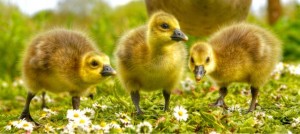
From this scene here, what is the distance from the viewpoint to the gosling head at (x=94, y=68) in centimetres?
376

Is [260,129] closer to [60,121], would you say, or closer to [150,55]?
[150,55]

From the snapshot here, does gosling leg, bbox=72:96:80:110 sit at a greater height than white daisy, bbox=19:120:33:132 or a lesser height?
greater

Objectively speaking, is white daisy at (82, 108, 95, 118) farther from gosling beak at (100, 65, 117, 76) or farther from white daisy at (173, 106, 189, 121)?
white daisy at (173, 106, 189, 121)

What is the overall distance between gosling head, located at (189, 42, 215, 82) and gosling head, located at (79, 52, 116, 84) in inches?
21.5

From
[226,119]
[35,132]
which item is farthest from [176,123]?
[35,132]

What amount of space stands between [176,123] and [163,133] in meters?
0.20

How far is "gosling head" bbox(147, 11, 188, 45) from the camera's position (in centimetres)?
355

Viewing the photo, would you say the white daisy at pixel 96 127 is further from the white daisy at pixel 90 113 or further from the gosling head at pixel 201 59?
the gosling head at pixel 201 59

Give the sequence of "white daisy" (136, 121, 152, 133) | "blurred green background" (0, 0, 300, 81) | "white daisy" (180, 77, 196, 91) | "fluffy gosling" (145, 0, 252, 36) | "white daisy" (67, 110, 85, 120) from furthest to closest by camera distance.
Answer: "blurred green background" (0, 0, 300, 81) → "white daisy" (180, 77, 196, 91) → "fluffy gosling" (145, 0, 252, 36) → "white daisy" (67, 110, 85, 120) → "white daisy" (136, 121, 152, 133)

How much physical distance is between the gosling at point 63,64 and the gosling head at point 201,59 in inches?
22.4

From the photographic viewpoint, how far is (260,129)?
363cm

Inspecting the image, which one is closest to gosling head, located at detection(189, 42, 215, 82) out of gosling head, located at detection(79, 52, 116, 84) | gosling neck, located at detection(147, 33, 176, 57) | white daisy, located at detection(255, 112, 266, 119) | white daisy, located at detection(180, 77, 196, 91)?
gosling neck, located at detection(147, 33, 176, 57)

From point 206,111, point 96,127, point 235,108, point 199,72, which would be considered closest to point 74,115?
point 96,127

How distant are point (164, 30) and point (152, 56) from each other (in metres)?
0.22
